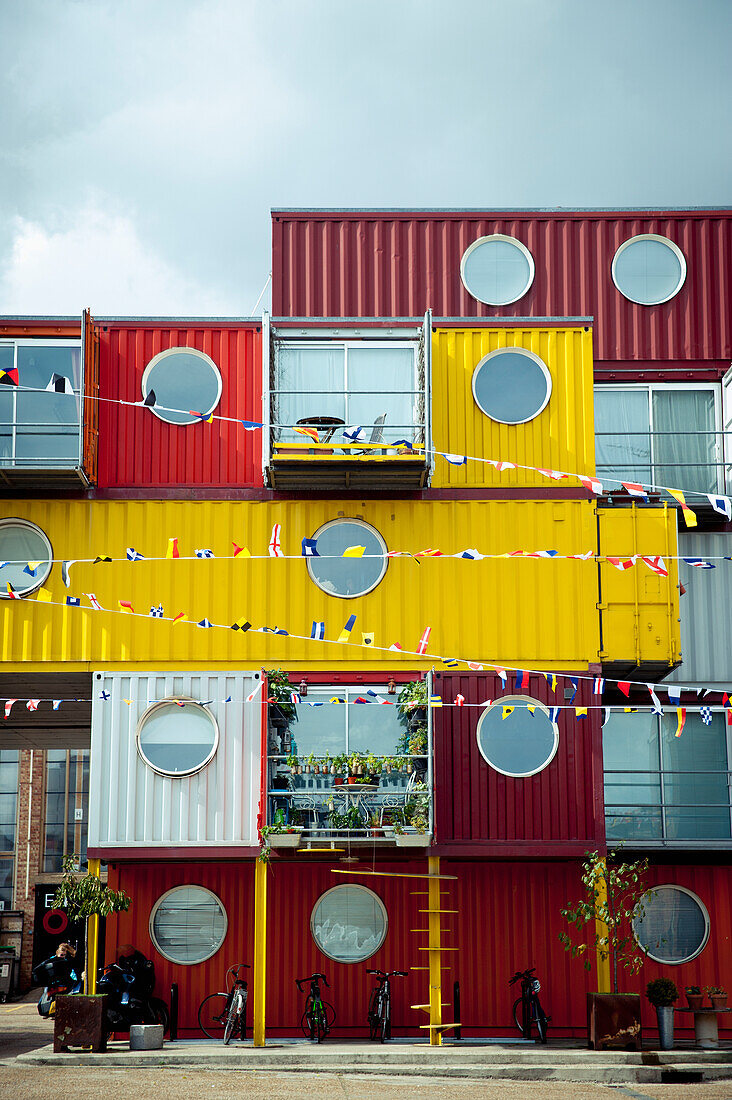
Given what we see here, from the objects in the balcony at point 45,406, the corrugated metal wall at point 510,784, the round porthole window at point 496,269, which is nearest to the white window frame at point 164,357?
the balcony at point 45,406

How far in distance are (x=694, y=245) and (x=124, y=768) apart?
559 inches

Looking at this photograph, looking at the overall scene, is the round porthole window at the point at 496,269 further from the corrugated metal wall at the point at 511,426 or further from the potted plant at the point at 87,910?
the potted plant at the point at 87,910

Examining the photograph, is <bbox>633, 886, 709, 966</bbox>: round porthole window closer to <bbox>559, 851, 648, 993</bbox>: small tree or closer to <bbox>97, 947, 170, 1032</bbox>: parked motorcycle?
<bbox>559, 851, 648, 993</bbox>: small tree

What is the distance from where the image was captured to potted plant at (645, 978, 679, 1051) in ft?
63.2

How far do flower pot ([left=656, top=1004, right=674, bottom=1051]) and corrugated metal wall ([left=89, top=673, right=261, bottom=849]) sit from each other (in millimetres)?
6643

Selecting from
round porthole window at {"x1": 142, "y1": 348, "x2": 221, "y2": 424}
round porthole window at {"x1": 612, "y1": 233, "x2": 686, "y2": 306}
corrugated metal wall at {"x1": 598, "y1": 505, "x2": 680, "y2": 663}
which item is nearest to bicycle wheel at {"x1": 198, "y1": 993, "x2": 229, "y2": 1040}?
corrugated metal wall at {"x1": 598, "y1": 505, "x2": 680, "y2": 663}

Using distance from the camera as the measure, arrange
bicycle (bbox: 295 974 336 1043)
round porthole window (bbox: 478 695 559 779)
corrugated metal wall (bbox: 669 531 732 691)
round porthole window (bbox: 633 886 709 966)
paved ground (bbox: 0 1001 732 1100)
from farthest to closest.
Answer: corrugated metal wall (bbox: 669 531 732 691)
round porthole window (bbox: 633 886 709 966)
round porthole window (bbox: 478 695 559 779)
bicycle (bbox: 295 974 336 1043)
paved ground (bbox: 0 1001 732 1100)

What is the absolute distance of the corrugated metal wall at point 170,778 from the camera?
19.4 metres

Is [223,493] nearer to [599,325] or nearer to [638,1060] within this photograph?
[599,325]

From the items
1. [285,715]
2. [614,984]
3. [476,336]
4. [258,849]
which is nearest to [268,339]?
[476,336]

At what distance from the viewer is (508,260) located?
2470cm

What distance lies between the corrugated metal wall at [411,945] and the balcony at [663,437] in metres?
7.06

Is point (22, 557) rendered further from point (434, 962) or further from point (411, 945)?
point (434, 962)

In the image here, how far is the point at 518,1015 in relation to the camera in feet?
64.8
